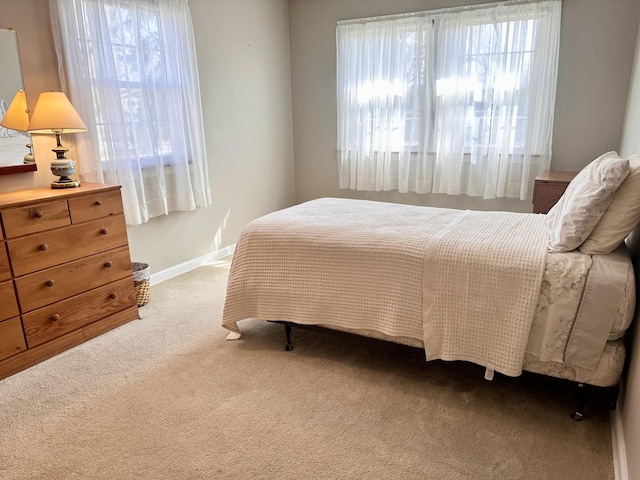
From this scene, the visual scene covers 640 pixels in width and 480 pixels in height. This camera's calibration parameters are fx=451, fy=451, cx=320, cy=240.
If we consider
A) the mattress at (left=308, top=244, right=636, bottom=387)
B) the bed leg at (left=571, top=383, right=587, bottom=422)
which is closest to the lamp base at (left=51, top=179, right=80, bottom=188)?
the mattress at (left=308, top=244, right=636, bottom=387)

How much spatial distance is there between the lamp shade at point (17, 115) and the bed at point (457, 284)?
58.9 inches

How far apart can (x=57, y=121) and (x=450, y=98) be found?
3212 millimetres

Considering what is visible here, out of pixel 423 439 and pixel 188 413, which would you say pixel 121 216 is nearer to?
pixel 188 413

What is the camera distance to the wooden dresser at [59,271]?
2340 mm

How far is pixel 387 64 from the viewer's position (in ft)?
14.4

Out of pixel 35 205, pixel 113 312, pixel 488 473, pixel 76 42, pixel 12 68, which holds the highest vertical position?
pixel 76 42

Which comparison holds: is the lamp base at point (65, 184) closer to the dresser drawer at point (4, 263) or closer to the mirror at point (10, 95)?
the mirror at point (10, 95)

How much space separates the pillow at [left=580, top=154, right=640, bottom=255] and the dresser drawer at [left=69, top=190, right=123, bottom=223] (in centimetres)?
258

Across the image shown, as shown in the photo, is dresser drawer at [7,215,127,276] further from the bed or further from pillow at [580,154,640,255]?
pillow at [580,154,640,255]

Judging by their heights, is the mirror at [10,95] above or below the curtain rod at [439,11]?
below

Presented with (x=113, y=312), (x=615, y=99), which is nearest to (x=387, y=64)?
(x=615, y=99)

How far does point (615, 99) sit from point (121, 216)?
3.85 metres

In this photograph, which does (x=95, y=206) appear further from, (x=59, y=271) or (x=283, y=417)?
(x=283, y=417)

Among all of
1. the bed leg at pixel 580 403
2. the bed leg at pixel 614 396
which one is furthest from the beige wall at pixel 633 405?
the bed leg at pixel 580 403
